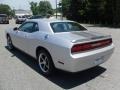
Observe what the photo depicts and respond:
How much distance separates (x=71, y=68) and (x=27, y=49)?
98.4 inches

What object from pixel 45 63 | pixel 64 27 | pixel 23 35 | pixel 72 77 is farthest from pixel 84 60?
pixel 23 35

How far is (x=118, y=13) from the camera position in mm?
30922

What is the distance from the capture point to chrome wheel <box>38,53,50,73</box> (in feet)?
19.0

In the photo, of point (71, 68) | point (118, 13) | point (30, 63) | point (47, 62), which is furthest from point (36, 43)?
point (118, 13)

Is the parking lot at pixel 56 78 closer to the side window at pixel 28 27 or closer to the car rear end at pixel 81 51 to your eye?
the car rear end at pixel 81 51

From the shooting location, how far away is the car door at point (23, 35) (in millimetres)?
6961

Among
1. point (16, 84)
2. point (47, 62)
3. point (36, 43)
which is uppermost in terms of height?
point (36, 43)

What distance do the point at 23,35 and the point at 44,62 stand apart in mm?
1665

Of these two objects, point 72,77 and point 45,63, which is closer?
point 72,77

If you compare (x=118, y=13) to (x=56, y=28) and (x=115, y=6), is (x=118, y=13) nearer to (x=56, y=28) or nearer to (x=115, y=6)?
(x=115, y=6)

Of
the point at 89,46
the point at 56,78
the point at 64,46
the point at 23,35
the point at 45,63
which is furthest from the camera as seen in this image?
the point at 23,35

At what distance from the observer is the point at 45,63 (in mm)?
5898

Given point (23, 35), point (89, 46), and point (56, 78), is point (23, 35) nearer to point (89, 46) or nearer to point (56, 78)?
point (56, 78)

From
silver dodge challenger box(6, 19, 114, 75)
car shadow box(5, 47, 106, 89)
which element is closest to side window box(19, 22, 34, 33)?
silver dodge challenger box(6, 19, 114, 75)
